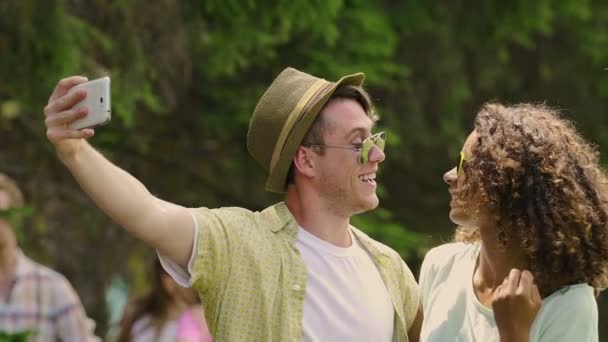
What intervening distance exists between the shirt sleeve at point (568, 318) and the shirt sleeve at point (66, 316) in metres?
2.73

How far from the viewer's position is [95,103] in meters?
3.56

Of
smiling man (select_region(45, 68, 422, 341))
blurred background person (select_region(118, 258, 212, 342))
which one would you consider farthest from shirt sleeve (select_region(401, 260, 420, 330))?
blurred background person (select_region(118, 258, 212, 342))

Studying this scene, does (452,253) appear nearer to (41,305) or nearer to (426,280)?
(426,280)

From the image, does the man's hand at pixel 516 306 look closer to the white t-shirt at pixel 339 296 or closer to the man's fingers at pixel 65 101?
the white t-shirt at pixel 339 296

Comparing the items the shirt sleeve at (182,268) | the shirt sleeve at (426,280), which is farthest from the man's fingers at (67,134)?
the shirt sleeve at (426,280)

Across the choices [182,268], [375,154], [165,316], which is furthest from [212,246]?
[165,316]

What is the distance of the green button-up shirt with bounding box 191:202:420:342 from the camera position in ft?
13.0

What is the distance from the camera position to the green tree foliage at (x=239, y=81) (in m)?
7.75

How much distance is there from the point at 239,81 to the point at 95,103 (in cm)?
641

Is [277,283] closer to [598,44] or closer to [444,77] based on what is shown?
[444,77]

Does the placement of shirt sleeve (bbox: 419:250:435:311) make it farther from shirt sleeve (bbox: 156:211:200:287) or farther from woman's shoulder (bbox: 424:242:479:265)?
shirt sleeve (bbox: 156:211:200:287)

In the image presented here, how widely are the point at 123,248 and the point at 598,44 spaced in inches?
179

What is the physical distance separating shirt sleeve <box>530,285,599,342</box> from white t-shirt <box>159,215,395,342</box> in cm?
52

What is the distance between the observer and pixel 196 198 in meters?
10.3
